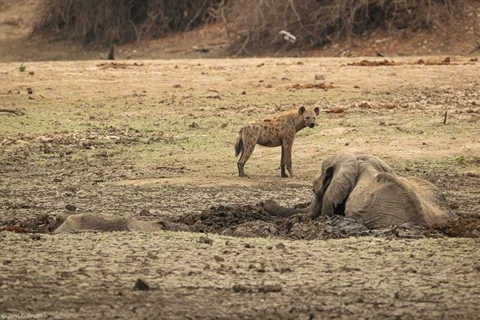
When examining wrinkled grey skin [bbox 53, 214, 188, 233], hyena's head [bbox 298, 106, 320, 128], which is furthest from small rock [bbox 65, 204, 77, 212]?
hyena's head [bbox 298, 106, 320, 128]

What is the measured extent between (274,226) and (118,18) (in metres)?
20.1

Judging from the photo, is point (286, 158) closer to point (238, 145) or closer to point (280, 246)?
point (238, 145)

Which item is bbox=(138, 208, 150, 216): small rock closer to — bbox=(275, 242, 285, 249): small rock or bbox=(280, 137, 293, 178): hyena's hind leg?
bbox=(275, 242, 285, 249): small rock

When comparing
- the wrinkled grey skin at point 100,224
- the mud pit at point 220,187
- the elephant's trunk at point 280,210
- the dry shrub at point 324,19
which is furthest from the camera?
the dry shrub at point 324,19

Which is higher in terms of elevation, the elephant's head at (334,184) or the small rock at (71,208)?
the elephant's head at (334,184)

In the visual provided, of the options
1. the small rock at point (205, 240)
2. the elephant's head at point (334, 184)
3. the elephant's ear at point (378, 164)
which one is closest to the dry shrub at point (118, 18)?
the elephant's head at point (334, 184)

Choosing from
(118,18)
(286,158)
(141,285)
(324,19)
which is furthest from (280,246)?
(118,18)

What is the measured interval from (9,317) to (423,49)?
57.9 ft

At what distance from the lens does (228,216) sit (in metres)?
9.12

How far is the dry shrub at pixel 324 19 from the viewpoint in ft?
78.6

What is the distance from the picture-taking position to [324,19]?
24531 millimetres

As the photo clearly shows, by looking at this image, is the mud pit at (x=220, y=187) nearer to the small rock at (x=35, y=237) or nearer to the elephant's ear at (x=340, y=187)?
the small rock at (x=35, y=237)

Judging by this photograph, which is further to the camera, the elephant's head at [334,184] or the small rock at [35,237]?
the elephant's head at [334,184]

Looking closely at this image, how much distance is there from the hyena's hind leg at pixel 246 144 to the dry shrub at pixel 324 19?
1192 centimetres
